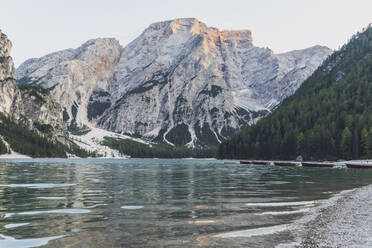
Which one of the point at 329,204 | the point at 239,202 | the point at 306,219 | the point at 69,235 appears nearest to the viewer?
the point at 69,235

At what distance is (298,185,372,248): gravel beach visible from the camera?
53.7ft

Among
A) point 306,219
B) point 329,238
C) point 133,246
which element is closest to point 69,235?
point 133,246

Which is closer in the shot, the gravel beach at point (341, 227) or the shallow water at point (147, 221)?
the gravel beach at point (341, 227)

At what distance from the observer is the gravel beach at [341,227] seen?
16359mm

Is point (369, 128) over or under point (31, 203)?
over

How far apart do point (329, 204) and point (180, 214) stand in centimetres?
1292

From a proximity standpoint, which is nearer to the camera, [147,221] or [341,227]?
[341,227]

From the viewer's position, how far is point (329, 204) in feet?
97.0

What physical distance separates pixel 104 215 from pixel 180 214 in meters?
5.31

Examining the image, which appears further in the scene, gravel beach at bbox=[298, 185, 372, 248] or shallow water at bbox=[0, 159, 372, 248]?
shallow water at bbox=[0, 159, 372, 248]

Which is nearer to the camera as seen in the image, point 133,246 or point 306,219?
point 133,246

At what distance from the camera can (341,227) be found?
1988cm

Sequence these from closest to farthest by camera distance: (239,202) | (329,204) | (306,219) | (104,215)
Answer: (306,219) → (104,215) → (329,204) → (239,202)

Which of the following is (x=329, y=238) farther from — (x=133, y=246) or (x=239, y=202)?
(x=239, y=202)
